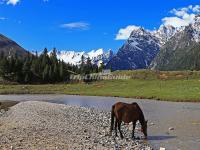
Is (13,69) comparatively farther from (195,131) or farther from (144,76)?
(195,131)

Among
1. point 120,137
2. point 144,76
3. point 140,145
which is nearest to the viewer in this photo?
point 140,145

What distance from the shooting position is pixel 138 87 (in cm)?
13250

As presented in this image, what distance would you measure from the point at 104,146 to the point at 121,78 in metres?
153

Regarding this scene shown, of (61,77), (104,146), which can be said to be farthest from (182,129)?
(61,77)

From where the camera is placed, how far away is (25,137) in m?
27.0

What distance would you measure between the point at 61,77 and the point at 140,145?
537ft

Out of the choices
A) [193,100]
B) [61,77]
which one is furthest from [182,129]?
[61,77]

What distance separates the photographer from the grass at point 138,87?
107 metres

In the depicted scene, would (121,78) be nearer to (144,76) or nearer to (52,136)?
(144,76)

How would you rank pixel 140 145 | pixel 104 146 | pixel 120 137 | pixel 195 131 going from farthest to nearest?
pixel 195 131
pixel 120 137
pixel 140 145
pixel 104 146

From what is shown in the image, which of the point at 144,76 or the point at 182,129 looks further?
the point at 144,76

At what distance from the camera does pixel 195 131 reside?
36.3m

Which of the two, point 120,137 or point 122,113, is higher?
point 122,113

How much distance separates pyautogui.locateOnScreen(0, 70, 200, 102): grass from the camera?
352ft
